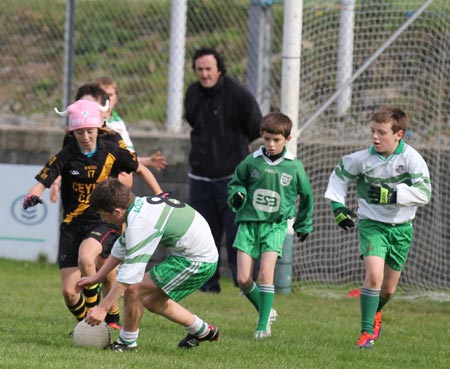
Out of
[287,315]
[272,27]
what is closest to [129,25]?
[272,27]

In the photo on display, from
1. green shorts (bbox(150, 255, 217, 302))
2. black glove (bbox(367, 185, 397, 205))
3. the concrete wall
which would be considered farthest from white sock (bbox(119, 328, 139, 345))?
the concrete wall

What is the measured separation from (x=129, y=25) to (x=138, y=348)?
7.36 metres

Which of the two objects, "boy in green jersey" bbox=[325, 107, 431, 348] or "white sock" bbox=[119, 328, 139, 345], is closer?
"white sock" bbox=[119, 328, 139, 345]

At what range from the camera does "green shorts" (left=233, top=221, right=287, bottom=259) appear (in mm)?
8422

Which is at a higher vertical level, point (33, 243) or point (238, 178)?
point (238, 178)

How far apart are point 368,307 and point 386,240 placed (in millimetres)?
537

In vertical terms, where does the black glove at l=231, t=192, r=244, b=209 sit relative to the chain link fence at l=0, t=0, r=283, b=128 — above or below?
below

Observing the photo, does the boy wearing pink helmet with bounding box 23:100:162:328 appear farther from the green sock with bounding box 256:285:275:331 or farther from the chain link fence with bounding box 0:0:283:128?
the chain link fence with bounding box 0:0:283:128

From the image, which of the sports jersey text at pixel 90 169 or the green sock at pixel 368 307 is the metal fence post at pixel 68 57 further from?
the green sock at pixel 368 307

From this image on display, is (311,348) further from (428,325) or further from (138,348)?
(428,325)

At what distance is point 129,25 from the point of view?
548 inches

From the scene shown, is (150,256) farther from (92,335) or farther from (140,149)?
(140,149)

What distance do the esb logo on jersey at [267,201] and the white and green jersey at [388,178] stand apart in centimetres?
54

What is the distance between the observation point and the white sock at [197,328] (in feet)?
24.0
